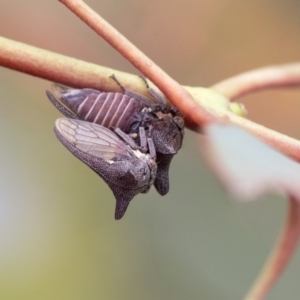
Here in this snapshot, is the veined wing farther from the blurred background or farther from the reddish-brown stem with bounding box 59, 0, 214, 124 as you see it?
the blurred background

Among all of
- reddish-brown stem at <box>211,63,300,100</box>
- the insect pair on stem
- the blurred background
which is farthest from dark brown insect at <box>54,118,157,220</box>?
the blurred background

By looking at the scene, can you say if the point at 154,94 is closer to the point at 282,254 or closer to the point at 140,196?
the point at 282,254

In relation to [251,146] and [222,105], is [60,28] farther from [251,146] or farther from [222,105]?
[251,146]

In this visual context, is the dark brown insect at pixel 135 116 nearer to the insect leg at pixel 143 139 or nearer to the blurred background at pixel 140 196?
the insect leg at pixel 143 139

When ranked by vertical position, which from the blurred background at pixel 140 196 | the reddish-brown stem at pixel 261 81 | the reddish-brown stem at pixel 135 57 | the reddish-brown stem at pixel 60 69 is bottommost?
the blurred background at pixel 140 196

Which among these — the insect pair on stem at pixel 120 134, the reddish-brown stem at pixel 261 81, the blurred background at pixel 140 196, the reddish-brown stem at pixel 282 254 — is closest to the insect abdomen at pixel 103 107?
the insect pair on stem at pixel 120 134

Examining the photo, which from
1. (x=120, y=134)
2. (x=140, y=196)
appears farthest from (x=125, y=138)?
(x=140, y=196)

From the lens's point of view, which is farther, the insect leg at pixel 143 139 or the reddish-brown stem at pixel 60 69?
the insect leg at pixel 143 139
